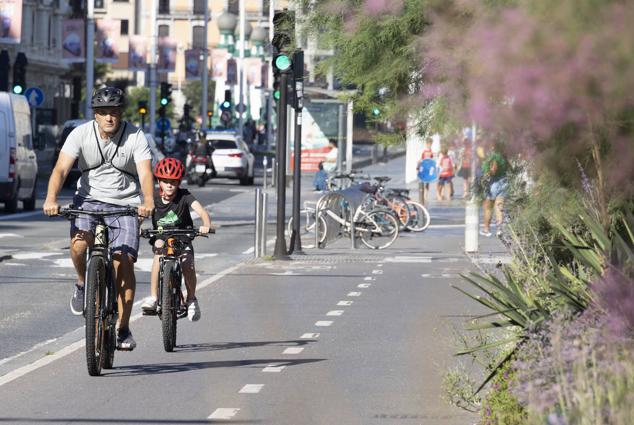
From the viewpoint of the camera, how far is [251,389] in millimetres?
10461

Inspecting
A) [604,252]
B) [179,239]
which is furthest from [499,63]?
[179,239]

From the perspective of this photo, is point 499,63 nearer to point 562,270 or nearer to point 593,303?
point 593,303

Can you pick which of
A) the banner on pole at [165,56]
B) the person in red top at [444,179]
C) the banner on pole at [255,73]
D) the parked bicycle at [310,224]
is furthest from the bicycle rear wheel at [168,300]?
the banner on pole at [255,73]

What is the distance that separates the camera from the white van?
3325 centimetres

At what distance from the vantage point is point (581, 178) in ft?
27.4

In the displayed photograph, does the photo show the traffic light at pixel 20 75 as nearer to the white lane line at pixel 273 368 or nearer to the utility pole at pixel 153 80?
the utility pole at pixel 153 80

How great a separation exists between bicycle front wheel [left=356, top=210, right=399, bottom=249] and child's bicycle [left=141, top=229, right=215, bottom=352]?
14.8 m

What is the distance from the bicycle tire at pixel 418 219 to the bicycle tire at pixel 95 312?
20737 millimetres

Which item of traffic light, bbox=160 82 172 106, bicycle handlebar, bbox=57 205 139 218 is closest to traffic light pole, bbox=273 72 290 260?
bicycle handlebar, bbox=57 205 139 218

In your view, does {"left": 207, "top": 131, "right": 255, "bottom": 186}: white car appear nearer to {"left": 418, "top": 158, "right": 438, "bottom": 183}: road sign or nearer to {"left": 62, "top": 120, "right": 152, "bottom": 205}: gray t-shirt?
{"left": 418, "top": 158, "right": 438, "bottom": 183}: road sign

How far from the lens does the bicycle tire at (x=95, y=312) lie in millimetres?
10578

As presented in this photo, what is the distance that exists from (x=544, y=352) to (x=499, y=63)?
58.9 inches

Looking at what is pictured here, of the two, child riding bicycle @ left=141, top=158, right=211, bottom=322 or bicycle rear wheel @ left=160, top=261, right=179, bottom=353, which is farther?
child riding bicycle @ left=141, top=158, right=211, bottom=322

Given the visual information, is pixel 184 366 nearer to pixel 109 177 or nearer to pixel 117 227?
pixel 117 227
